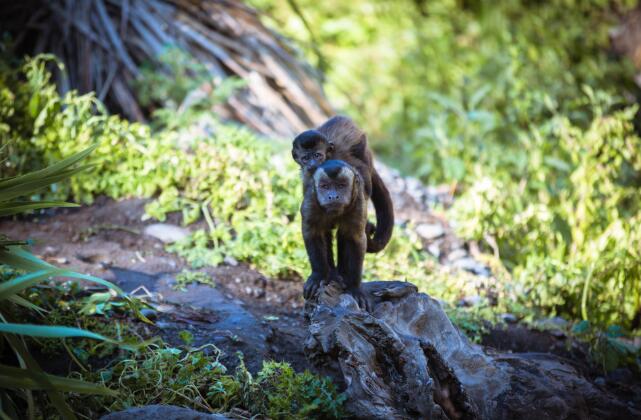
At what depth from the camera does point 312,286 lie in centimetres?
398

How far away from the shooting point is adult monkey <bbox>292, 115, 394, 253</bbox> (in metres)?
4.11

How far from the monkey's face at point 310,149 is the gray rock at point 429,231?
261cm

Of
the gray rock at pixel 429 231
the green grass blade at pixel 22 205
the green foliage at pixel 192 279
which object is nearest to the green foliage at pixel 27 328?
the green grass blade at pixel 22 205

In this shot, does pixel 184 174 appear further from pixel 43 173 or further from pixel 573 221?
pixel 573 221

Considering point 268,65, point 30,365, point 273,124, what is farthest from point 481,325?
point 268,65

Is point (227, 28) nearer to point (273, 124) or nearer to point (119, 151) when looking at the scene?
point (273, 124)

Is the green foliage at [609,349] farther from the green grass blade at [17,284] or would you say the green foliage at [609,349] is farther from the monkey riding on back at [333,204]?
the green grass blade at [17,284]

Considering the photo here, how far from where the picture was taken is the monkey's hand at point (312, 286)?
3955 millimetres

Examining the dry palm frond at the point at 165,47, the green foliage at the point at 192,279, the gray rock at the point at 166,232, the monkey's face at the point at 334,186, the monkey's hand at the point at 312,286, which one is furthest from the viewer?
the dry palm frond at the point at 165,47

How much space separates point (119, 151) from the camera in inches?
238

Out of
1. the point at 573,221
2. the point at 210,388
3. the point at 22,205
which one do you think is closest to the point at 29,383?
the point at 210,388

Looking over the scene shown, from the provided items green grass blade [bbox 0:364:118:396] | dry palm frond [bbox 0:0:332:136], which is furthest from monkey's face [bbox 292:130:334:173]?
dry palm frond [bbox 0:0:332:136]

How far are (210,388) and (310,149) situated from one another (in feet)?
4.89

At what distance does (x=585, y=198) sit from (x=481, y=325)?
2334 mm
